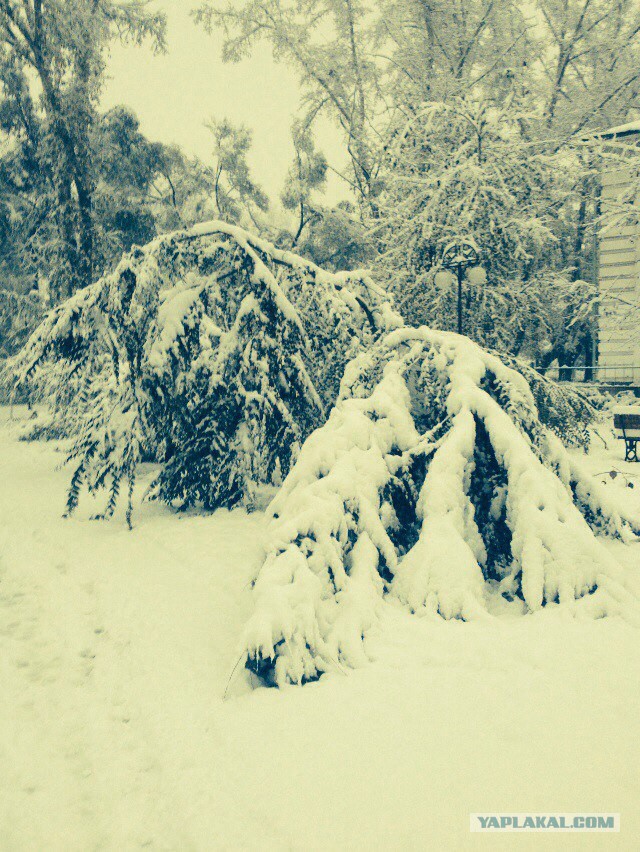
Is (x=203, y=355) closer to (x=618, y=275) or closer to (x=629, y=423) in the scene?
(x=629, y=423)

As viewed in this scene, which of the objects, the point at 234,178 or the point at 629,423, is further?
the point at 234,178

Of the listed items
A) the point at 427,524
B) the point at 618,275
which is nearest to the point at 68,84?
the point at 427,524

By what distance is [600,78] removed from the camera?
769 inches

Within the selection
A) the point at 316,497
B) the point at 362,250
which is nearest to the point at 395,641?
the point at 316,497

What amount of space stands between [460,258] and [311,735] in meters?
7.31

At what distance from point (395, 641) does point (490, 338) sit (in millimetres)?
8058

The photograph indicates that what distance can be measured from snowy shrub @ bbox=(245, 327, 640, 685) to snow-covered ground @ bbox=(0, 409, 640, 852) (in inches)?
8.1

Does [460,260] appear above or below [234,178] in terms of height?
below

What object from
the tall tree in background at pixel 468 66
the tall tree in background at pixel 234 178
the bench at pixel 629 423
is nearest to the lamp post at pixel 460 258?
the bench at pixel 629 423

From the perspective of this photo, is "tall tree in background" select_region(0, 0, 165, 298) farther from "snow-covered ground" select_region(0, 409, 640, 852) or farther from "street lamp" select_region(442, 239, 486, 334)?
"snow-covered ground" select_region(0, 409, 640, 852)

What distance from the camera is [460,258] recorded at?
29.0ft

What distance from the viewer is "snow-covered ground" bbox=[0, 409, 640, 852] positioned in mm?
2467

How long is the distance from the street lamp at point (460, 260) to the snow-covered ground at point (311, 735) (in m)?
5.84
